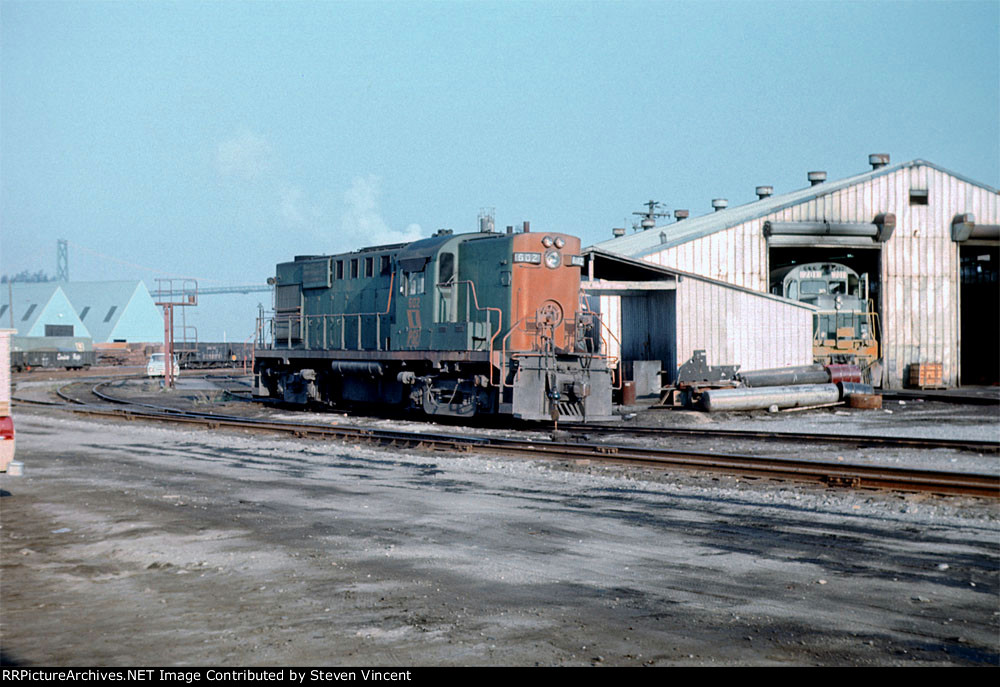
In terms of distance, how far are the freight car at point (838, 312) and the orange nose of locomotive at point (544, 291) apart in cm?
1251

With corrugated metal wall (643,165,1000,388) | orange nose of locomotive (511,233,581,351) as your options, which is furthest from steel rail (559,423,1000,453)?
corrugated metal wall (643,165,1000,388)

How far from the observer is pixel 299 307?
23.6 m

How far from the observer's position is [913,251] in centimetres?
3078

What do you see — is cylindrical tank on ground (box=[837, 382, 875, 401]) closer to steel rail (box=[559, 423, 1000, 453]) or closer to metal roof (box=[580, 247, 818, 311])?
metal roof (box=[580, 247, 818, 311])

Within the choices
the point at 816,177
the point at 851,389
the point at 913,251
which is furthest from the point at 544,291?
the point at 816,177

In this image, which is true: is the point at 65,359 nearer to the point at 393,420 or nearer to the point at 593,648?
the point at 393,420

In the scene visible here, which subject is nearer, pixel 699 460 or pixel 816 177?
pixel 699 460

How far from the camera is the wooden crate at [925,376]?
30.2m

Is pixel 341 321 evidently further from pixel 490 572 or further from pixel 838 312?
pixel 838 312

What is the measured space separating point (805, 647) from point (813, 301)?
26176 mm

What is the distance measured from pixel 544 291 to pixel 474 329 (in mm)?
1598

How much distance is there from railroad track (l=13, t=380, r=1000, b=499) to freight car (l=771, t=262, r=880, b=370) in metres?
13.6

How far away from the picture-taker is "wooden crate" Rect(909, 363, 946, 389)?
30.2 metres

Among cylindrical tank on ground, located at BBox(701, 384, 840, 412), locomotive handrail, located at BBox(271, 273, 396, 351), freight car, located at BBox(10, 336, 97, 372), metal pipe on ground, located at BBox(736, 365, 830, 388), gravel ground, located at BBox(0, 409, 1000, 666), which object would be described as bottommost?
gravel ground, located at BBox(0, 409, 1000, 666)
